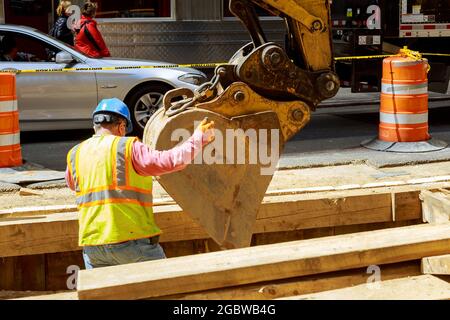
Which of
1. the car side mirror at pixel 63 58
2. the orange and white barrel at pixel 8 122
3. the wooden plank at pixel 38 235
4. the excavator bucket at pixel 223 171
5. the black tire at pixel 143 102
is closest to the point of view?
the excavator bucket at pixel 223 171

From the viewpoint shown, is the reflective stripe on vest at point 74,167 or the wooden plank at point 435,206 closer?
the reflective stripe on vest at point 74,167

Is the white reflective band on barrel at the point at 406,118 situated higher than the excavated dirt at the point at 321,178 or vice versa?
the white reflective band on barrel at the point at 406,118

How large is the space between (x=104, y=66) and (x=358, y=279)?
828cm

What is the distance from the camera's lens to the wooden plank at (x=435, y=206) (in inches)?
274

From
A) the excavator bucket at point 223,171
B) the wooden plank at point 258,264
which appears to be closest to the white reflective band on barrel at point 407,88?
the wooden plank at point 258,264

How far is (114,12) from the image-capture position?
19062mm

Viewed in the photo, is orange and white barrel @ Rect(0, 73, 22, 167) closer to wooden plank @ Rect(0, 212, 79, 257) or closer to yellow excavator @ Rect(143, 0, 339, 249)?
wooden plank @ Rect(0, 212, 79, 257)

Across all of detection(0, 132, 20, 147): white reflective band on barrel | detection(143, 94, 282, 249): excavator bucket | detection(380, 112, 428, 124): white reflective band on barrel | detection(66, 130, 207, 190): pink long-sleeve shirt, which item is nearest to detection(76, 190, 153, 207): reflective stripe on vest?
detection(66, 130, 207, 190): pink long-sleeve shirt

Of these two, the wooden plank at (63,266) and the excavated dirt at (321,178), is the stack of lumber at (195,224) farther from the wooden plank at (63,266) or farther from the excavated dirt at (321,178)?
the excavated dirt at (321,178)

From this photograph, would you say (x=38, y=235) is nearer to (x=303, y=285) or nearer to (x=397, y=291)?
(x=303, y=285)

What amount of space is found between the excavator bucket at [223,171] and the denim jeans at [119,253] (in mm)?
430

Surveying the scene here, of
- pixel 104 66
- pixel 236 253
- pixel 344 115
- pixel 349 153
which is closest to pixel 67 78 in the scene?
pixel 104 66

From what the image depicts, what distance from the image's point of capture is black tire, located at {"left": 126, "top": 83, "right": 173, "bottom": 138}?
42.9 ft

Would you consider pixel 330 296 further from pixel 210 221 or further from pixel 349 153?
pixel 349 153
